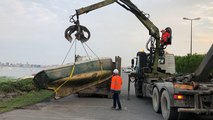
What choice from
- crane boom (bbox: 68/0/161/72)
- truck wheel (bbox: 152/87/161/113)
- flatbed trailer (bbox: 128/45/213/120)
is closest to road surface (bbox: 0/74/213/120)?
truck wheel (bbox: 152/87/161/113)

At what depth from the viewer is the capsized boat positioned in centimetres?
1614

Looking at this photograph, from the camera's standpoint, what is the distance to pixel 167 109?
1212 cm

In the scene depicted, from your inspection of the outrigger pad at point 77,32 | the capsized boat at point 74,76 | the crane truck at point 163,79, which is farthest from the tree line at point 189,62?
the outrigger pad at point 77,32

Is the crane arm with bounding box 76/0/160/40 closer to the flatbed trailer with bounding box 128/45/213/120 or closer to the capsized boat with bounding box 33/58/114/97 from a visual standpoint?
the capsized boat with bounding box 33/58/114/97

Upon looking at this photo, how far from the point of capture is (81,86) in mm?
17594

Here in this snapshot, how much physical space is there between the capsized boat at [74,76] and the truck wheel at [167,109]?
5194 mm

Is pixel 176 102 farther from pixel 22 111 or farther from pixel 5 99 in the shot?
pixel 5 99

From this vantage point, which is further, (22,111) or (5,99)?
(5,99)

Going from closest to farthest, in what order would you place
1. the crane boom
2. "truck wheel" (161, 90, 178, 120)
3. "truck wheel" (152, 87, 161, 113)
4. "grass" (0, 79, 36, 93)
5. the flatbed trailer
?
the flatbed trailer → "truck wheel" (161, 90, 178, 120) → "truck wheel" (152, 87, 161, 113) → the crane boom → "grass" (0, 79, 36, 93)

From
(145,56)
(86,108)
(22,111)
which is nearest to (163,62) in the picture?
(145,56)

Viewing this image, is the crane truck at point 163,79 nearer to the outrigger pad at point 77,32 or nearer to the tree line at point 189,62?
the outrigger pad at point 77,32

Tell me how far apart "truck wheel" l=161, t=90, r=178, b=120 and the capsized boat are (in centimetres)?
519

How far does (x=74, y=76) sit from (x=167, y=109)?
5821 millimetres

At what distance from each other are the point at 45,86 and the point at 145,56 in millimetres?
5809
